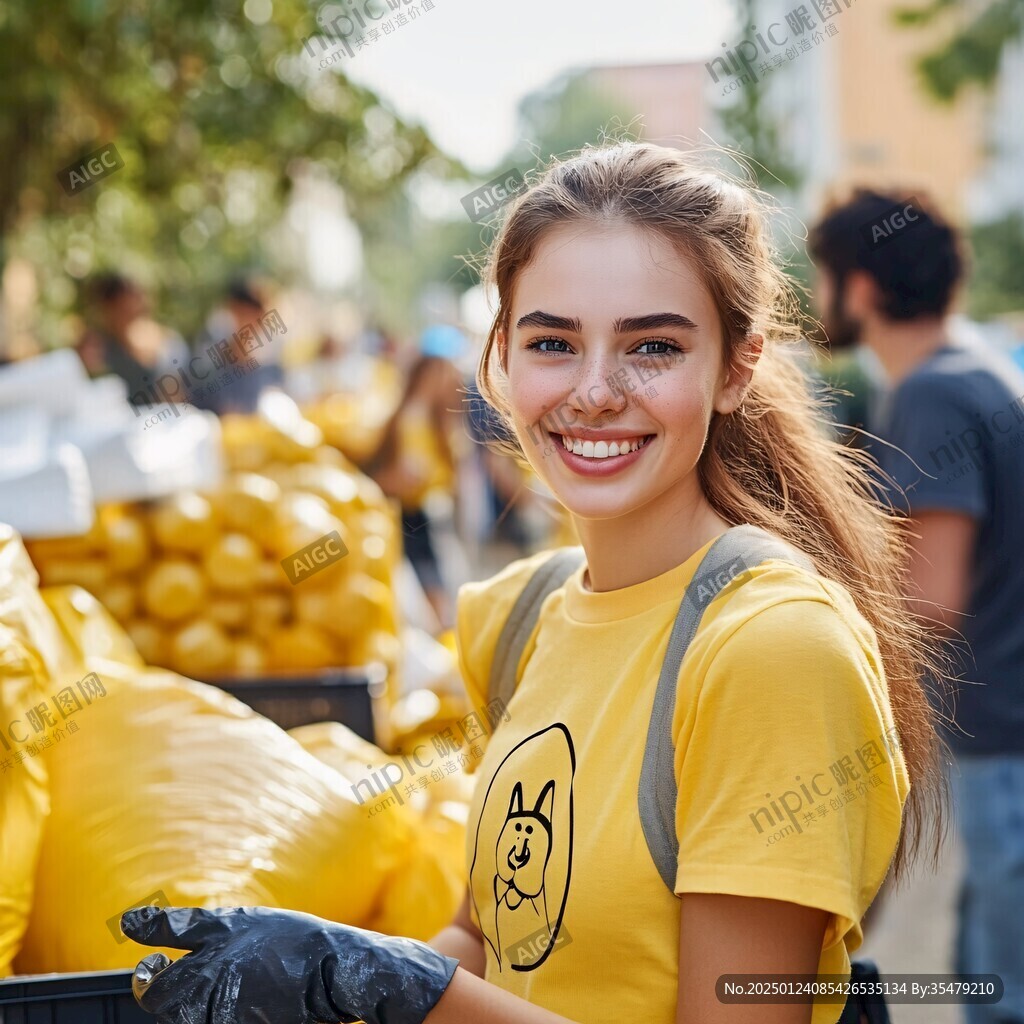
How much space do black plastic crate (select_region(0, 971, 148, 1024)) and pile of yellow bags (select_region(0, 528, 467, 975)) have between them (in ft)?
0.70

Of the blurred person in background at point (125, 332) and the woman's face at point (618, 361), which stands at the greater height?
the blurred person in background at point (125, 332)

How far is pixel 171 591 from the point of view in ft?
10.9

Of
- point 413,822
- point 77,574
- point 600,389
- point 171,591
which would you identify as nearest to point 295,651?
point 171,591

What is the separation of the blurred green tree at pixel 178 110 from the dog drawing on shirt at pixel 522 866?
4159 millimetres

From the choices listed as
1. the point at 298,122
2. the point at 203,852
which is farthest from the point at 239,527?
the point at 298,122

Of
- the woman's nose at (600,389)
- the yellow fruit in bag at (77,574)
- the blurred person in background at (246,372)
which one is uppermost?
the blurred person in background at (246,372)

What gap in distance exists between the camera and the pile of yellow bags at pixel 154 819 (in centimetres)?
183

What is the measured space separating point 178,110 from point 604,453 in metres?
5.63

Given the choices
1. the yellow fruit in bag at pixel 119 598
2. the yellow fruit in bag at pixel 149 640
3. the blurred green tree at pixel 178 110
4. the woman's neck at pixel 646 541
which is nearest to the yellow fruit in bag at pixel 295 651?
the yellow fruit in bag at pixel 149 640

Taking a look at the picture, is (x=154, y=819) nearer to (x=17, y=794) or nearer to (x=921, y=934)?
(x=17, y=794)

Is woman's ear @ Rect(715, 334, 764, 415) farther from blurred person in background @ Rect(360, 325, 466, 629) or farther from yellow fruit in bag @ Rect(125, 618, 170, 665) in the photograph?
blurred person in background @ Rect(360, 325, 466, 629)

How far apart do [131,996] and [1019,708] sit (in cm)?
203

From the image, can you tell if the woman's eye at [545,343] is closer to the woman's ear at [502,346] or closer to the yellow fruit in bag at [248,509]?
the woman's ear at [502,346]

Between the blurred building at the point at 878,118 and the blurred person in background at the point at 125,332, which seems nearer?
the blurred person in background at the point at 125,332
